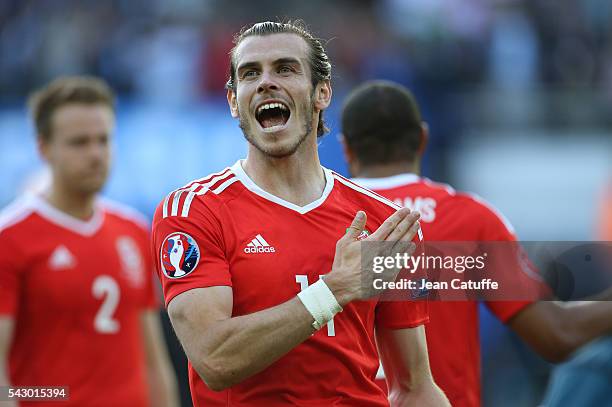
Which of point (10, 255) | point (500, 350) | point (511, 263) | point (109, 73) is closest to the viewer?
point (511, 263)

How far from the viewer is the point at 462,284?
508 cm

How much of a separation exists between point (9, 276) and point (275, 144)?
2605 mm

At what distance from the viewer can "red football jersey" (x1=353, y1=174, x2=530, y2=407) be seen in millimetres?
5598

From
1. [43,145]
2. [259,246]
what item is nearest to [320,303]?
[259,246]

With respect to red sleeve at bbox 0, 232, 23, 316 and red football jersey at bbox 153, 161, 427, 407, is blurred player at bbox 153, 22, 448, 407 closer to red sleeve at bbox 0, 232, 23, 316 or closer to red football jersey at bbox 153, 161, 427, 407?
red football jersey at bbox 153, 161, 427, 407

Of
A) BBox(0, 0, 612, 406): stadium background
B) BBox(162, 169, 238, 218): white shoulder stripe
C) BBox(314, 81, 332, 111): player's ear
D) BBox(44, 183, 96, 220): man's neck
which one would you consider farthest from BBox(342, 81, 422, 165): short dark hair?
BBox(0, 0, 612, 406): stadium background

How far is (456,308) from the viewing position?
5.61m

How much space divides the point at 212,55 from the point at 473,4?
178 inches

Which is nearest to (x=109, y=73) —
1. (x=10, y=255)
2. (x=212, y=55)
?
(x=212, y=55)

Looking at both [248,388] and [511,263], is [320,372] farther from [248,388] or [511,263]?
[511,263]

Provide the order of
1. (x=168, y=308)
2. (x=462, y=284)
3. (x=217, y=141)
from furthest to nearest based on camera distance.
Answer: (x=217, y=141)
(x=462, y=284)
(x=168, y=308)

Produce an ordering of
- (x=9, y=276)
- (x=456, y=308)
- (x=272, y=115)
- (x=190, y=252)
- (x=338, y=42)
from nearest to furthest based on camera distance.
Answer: (x=190, y=252)
(x=272, y=115)
(x=456, y=308)
(x=9, y=276)
(x=338, y=42)

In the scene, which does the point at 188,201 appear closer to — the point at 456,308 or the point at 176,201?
the point at 176,201

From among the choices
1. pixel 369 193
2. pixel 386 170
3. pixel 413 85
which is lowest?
pixel 369 193
